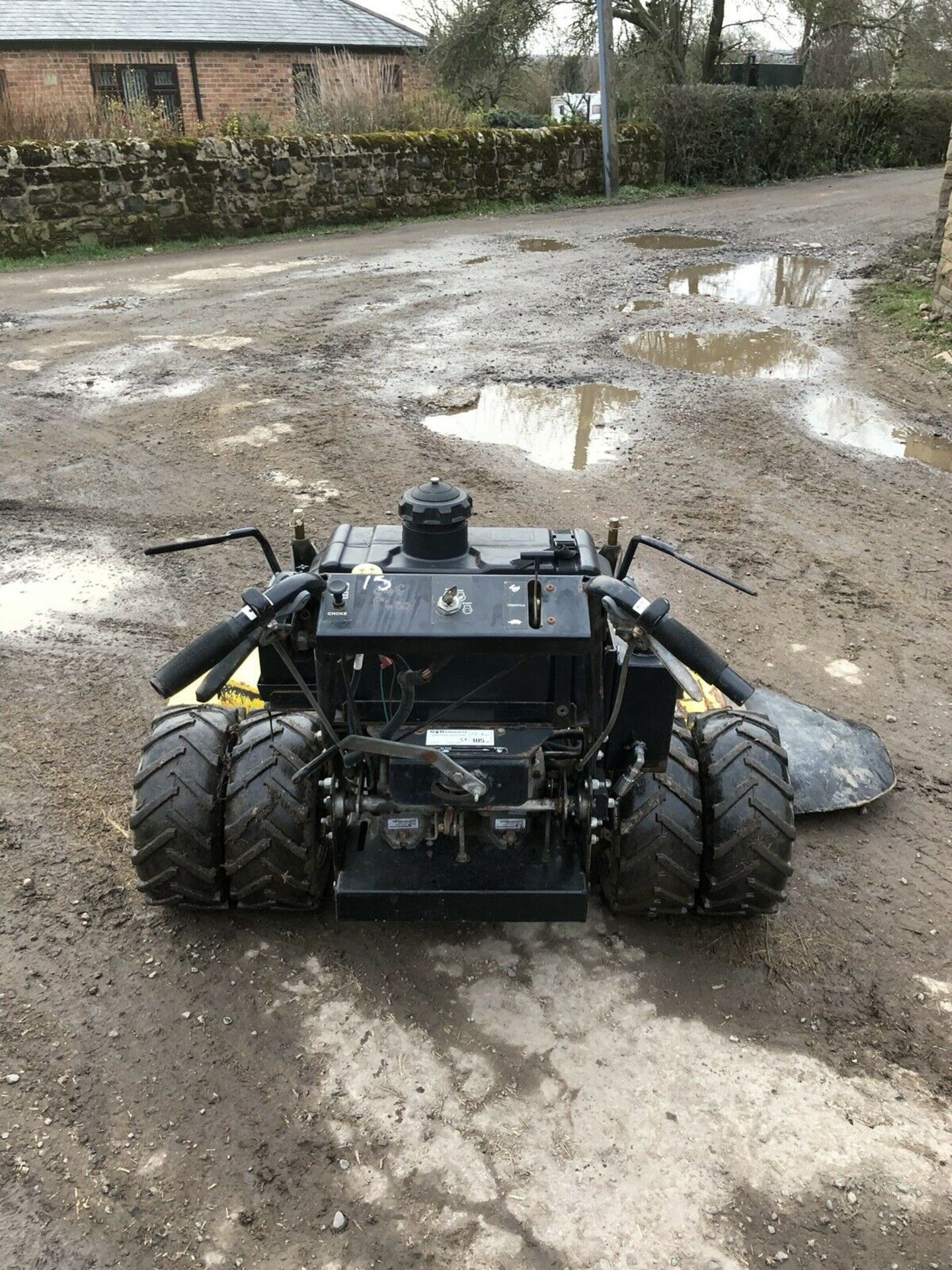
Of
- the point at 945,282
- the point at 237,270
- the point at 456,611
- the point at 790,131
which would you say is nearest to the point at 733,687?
the point at 456,611

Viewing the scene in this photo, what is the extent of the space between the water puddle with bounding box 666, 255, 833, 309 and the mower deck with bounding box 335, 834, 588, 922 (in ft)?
34.3

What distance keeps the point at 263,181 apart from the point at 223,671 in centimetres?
1599

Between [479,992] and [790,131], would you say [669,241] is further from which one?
[479,992]

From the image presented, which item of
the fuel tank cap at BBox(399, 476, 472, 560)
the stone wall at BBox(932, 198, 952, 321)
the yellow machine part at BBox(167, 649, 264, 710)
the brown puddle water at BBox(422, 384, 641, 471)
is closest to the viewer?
the fuel tank cap at BBox(399, 476, 472, 560)

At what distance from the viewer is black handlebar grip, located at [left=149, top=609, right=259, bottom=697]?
8.00 feet

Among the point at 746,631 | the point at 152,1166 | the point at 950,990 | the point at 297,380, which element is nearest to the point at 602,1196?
the point at 152,1166

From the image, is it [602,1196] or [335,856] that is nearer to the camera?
[602,1196]

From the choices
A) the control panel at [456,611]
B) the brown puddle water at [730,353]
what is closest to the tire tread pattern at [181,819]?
the control panel at [456,611]

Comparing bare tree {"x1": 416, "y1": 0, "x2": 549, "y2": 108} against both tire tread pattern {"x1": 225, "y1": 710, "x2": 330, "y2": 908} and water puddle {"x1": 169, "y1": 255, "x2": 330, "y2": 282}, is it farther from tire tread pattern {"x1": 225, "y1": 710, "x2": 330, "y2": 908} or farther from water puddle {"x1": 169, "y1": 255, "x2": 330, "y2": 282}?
tire tread pattern {"x1": 225, "y1": 710, "x2": 330, "y2": 908}

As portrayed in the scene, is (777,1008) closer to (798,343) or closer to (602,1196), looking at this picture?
(602,1196)

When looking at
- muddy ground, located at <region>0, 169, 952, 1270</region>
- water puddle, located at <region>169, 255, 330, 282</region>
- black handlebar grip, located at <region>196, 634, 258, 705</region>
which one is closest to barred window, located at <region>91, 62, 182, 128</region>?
water puddle, located at <region>169, 255, 330, 282</region>

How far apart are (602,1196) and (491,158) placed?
1979 centimetres

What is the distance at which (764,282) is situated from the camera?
12945mm

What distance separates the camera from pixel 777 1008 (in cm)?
307
